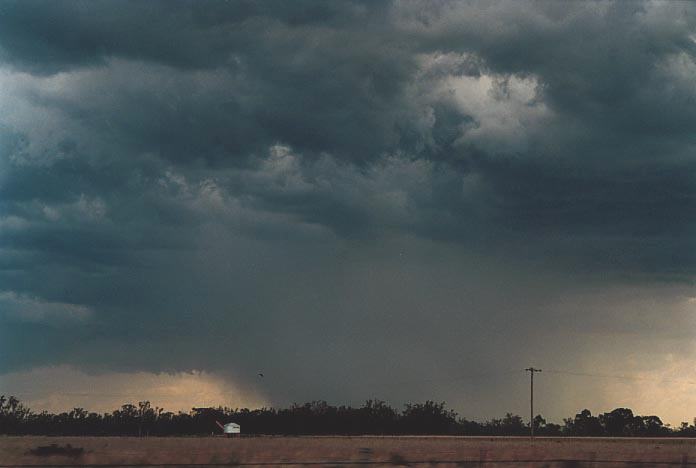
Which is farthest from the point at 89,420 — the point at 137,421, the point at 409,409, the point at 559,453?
the point at 559,453

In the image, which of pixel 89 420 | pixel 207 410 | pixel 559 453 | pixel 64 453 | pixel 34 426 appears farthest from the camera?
pixel 207 410

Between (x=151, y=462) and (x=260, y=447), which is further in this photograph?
(x=260, y=447)

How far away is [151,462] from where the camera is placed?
12180 mm

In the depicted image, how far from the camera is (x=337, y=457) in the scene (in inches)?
544

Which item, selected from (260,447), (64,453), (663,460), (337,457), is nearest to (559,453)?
(663,460)

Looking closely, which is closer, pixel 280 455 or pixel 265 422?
pixel 280 455

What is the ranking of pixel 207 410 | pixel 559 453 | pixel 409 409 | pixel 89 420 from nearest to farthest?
pixel 559 453 < pixel 89 420 < pixel 207 410 < pixel 409 409

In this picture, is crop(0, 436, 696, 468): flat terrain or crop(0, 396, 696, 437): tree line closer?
crop(0, 436, 696, 468): flat terrain

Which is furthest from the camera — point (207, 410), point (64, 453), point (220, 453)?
point (207, 410)

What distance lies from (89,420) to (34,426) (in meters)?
23.7

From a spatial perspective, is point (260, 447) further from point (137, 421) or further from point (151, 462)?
point (137, 421)

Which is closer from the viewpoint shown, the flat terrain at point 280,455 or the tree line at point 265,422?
the flat terrain at point 280,455

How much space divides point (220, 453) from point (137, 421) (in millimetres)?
136304

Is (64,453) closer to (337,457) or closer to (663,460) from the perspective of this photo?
(337,457)
